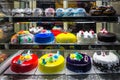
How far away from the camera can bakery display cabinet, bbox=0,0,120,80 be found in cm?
138

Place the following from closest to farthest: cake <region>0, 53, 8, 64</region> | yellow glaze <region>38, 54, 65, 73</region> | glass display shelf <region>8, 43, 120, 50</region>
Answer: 1. glass display shelf <region>8, 43, 120, 50</region>
2. yellow glaze <region>38, 54, 65, 73</region>
3. cake <region>0, 53, 8, 64</region>

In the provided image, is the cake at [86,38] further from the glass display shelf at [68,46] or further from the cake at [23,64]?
the cake at [23,64]

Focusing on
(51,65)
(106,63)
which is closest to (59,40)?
(51,65)

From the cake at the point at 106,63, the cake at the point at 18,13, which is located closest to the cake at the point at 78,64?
the cake at the point at 106,63

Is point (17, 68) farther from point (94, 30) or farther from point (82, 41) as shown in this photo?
point (94, 30)

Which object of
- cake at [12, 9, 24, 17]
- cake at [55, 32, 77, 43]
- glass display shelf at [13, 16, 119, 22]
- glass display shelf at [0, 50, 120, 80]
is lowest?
glass display shelf at [0, 50, 120, 80]

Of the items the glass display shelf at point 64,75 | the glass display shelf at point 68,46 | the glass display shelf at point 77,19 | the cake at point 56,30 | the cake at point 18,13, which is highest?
the cake at point 18,13

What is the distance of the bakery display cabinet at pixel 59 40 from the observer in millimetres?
1385

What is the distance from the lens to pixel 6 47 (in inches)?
54.0

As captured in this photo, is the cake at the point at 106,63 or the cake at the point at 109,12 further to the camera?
the cake at the point at 106,63

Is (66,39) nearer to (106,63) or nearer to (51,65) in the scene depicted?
(51,65)

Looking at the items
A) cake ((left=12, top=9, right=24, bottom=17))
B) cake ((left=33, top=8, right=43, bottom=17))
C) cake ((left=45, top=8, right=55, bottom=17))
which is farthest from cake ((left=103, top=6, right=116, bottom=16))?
cake ((left=12, top=9, right=24, bottom=17))

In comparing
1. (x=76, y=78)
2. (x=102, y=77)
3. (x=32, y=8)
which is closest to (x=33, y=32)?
(x=32, y=8)

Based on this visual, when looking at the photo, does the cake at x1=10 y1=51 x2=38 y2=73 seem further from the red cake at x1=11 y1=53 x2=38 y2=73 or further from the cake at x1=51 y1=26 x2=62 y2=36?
the cake at x1=51 y1=26 x2=62 y2=36
